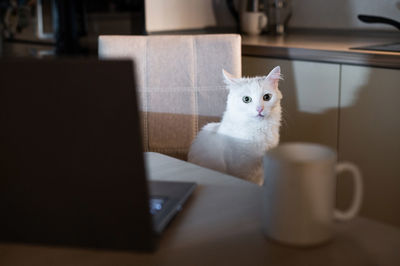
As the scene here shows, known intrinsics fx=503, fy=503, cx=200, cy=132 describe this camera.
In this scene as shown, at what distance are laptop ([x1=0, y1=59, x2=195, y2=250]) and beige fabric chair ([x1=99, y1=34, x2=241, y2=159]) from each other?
1.01 m

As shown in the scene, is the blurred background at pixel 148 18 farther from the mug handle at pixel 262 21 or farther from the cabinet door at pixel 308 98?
the cabinet door at pixel 308 98

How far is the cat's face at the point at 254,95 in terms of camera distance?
Answer: 138cm

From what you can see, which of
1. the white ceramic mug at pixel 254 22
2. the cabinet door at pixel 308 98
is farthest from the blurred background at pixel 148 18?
the cabinet door at pixel 308 98

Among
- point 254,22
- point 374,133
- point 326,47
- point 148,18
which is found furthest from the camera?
point 254,22

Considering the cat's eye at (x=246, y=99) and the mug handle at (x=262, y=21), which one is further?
the mug handle at (x=262, y=21)

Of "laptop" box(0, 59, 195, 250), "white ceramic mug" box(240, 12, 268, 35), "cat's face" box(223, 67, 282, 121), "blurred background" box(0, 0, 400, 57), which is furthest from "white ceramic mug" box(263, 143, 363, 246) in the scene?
"white ceramic mug" box(240, 12, 268, 35)

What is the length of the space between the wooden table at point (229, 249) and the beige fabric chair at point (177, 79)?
2.85 feet

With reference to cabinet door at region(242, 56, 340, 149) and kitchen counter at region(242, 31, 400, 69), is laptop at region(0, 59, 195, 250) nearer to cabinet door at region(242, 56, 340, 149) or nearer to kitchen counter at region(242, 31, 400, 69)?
kitchen counter at region(242, 31, 400, 69)

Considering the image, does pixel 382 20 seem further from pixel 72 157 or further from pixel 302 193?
pixel 72 157

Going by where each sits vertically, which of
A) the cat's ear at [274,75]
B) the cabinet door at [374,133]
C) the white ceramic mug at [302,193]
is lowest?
the cabinet door at [374,133]

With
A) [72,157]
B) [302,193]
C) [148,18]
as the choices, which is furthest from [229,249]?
[148,18]

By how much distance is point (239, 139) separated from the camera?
4.84ft

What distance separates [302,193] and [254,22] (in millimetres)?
2061

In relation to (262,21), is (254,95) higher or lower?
lower
